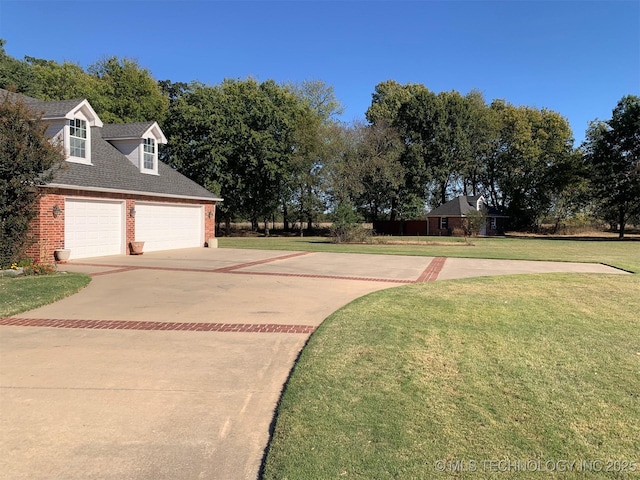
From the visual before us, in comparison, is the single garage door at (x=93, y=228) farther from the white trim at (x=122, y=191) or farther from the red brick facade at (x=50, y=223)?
the white trim at (x=122, y=191)

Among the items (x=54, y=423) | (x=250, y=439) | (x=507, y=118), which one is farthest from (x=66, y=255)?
(x=507, y=118)

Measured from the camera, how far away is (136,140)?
2062cm

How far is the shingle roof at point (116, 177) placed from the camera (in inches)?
617

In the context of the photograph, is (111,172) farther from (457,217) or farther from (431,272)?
(457,217)

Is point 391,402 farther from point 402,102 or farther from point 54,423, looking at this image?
point 402,102

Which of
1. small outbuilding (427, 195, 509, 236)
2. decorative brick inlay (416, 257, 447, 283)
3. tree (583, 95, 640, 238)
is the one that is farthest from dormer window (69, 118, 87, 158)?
tree (583, 95, 640, 238)

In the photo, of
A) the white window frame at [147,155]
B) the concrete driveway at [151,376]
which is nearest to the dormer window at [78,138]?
the white window frame at [147,155]

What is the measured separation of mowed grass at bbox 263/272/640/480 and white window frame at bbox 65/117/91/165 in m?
14.0

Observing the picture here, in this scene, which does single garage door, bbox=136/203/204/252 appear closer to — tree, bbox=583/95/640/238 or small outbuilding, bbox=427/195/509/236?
small outbuilding, bbox=427/195/509/236

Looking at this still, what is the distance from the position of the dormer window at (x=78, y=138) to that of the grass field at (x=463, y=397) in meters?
14.1

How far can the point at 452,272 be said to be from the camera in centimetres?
1318

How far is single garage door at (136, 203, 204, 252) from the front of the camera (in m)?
19.2

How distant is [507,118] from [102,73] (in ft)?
152

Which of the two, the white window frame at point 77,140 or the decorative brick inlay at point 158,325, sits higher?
the white window frame at point 77,140
